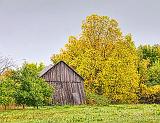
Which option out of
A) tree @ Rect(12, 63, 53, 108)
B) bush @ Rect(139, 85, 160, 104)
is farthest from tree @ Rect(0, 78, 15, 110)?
bush @ Rect(139, 85, 160, 104)

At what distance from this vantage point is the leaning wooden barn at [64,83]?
6122 centimetres

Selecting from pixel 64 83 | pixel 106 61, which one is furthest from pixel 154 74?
pixel 64 83

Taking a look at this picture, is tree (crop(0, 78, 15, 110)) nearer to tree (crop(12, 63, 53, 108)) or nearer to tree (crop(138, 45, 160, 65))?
tree (crop(12, 63, 53, 108))

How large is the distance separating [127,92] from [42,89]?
1902cm

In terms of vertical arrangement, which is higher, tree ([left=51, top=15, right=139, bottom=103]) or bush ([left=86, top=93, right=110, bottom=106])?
tree ([left=51, top=15, right=139, bottom=103])

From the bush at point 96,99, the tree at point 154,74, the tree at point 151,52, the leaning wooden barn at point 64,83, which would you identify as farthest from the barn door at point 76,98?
the tree at point 151,52

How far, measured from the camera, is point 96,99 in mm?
62094

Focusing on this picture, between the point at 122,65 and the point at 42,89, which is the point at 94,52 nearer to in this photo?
the point at 122,65

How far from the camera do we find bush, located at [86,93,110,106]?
61594mm

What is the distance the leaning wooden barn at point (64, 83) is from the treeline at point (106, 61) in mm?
1935

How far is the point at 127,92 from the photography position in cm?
6438

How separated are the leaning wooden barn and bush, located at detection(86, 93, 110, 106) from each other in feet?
3.26

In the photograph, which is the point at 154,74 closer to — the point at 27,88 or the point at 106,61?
the point at 106,61

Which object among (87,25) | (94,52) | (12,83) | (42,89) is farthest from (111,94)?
(12,83)
